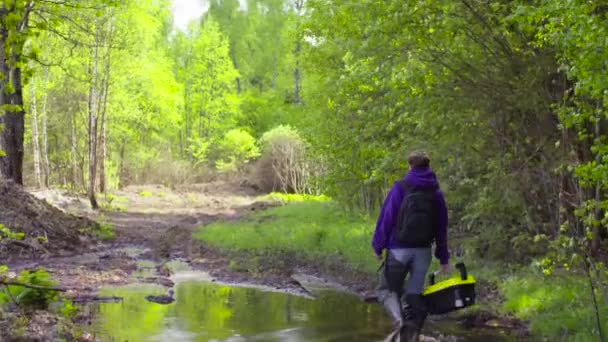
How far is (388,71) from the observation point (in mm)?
11367

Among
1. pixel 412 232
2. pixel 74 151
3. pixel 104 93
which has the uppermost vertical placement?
pixel 104 93

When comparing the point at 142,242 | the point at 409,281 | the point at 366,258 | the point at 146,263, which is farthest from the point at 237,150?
the point at 409,281

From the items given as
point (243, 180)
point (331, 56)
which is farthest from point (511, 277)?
point (243, 180)

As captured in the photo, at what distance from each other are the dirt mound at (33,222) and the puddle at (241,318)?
12.3ft

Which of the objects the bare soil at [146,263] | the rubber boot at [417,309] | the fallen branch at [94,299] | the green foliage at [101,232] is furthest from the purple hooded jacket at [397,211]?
the green foliage at [101,232]

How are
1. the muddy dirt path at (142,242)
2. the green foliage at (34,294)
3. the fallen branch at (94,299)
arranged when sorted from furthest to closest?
the muddy dirt path at (142,242), the fallen branch at (94,299), the green foliage at (34,294)

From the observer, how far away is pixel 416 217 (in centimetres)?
686

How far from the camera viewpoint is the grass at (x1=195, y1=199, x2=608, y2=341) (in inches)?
336

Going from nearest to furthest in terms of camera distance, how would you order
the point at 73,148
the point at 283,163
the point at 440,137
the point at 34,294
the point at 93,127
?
the point at 34,294, the point at 440,137, the point at 93,127, the point at 73,148, the point at 283,163

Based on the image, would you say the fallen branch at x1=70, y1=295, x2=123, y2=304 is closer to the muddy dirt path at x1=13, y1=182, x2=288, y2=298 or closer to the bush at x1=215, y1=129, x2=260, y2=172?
the muddy dirt path at x1=13, y1=182, x2=288, y2=298

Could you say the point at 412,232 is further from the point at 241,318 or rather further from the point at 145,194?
the point at 145,194

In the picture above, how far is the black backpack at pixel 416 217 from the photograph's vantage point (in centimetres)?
688

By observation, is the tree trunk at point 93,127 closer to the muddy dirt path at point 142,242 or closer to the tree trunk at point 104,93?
the tree trunk at point 104,93

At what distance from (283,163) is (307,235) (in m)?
19.8
